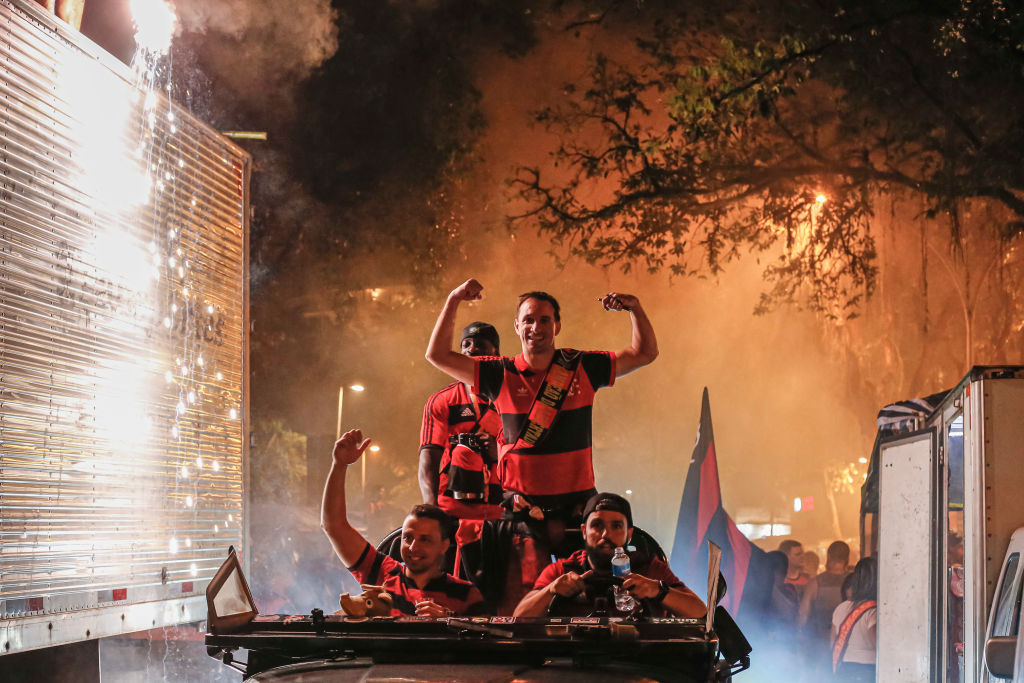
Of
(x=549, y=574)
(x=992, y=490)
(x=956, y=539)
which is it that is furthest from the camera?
(x=956, y=539)

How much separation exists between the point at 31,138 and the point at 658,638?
3562 mm

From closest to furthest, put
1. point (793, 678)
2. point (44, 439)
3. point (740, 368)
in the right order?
point (44, 439) → point (793, 678) → point (740, 368)

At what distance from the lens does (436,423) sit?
6289 millimetres

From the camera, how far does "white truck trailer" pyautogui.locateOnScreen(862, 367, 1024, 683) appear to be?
15.9ft

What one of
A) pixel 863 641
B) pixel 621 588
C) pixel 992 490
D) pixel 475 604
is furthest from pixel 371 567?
pixel 863 641

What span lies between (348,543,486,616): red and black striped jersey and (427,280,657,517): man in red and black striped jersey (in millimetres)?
613

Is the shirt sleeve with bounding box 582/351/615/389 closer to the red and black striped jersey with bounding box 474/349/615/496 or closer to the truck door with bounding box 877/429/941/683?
the red and black striped jersey with bounding box 474/349/615/496

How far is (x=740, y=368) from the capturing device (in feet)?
38.6

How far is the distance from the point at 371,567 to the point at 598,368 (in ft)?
4.85

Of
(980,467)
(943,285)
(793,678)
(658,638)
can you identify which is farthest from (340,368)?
(658,638)

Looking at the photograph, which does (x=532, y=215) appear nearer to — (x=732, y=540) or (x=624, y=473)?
(x=624, y=473)

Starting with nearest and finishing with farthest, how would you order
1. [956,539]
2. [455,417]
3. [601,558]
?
[601,558] → [455,417] → [956,539]

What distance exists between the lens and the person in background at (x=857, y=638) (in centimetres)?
835

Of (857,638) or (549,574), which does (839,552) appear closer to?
(857,638)
